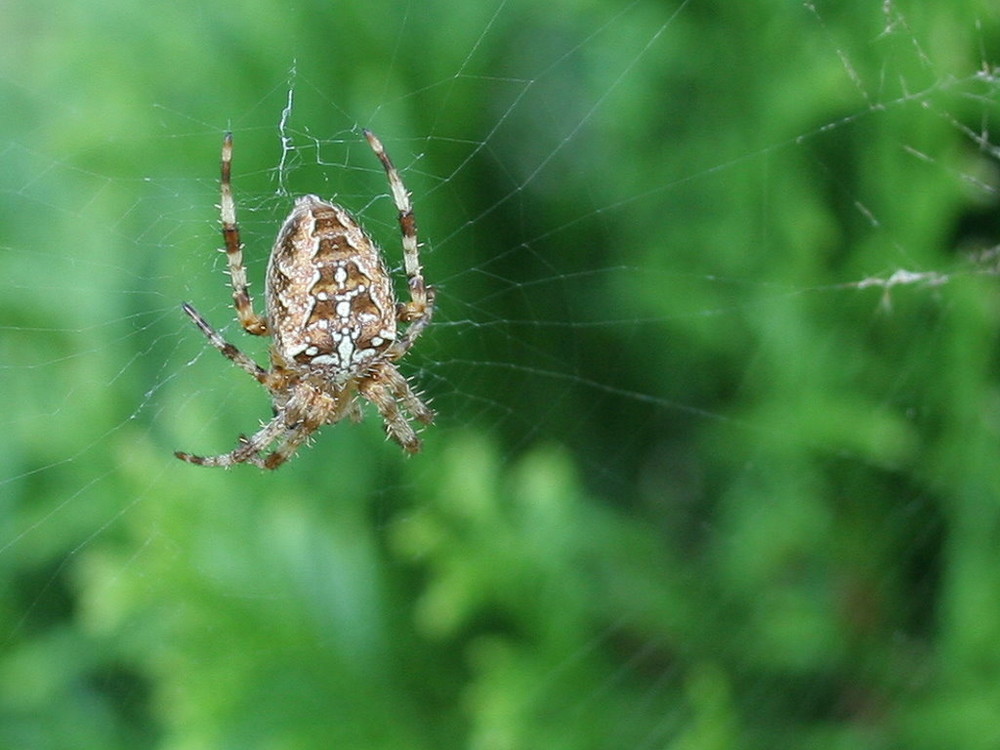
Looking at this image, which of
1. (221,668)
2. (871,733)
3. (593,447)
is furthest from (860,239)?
(221,668)

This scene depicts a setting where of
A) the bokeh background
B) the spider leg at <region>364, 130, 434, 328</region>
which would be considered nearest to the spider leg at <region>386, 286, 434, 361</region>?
the spider leg at <region>364, 130, 434, 328</region>

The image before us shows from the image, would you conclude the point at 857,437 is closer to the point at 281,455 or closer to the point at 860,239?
the point at 860,239

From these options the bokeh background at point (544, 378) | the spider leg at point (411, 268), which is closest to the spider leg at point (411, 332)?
the spider leg at point (411, 268)

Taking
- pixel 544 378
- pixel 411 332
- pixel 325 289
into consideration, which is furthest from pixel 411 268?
pixel 544 378

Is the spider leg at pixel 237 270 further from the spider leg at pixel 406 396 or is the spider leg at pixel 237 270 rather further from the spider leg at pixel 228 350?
the spider leg at pixel 406 396

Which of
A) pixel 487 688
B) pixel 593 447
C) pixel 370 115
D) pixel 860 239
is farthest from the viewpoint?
pixel 593 447

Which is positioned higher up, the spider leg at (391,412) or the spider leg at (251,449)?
the spider leg at (391,412)

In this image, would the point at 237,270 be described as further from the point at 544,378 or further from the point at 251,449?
the point at 544,378
